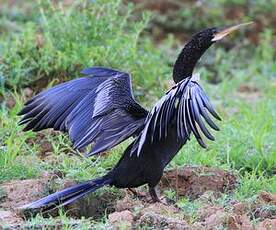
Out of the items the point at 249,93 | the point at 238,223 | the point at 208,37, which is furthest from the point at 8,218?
the point at 249,93

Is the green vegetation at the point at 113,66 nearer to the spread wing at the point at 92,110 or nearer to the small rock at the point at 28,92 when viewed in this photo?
the small rock at the point at 28,92

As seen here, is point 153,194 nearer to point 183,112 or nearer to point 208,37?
point 183,112

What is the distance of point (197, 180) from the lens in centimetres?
606

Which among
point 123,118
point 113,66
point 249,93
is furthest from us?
point 249,93

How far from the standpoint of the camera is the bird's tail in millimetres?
5289

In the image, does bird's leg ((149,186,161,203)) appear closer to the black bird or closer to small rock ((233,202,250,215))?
the black bird

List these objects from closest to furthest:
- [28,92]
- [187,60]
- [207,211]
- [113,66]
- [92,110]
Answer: [207,211] < [92,110] < [187,60] < [28,92] < [113,66]

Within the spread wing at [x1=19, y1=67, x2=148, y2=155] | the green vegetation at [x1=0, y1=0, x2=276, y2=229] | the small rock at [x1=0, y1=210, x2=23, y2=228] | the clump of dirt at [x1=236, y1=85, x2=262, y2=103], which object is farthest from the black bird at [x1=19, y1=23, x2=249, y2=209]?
the clump of dirt at [x1=236, y1=85, x2=262, y2=103]

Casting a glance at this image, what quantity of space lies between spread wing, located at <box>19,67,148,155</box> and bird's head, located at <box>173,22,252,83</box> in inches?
14.3

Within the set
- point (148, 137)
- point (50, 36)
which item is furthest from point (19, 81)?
point (148, 137)

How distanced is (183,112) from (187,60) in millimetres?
1147

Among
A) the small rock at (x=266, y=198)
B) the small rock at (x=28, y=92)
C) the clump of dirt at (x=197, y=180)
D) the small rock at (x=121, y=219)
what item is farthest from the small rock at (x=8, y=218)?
the small rock at (x=28, y=92)

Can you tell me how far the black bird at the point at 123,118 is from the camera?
197 inches

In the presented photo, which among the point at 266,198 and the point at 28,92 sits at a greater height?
the point at 28,92
